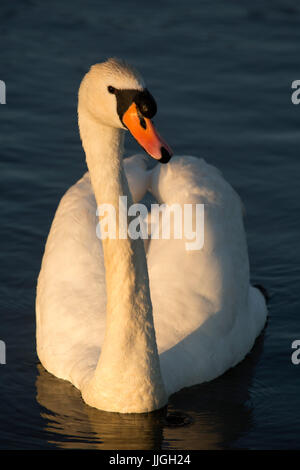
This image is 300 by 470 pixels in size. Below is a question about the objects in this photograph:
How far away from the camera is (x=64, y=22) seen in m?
18.8

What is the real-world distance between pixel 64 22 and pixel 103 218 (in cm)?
997

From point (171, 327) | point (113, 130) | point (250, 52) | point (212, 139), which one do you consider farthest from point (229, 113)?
point (113, 130)

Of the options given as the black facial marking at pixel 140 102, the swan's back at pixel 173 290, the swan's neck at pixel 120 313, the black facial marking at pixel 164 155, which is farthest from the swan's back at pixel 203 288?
the black facial marking at pixel 140 102

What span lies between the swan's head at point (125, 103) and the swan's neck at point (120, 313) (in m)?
0.22

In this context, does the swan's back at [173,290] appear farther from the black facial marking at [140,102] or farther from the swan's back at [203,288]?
the black facial marking at [140,102]

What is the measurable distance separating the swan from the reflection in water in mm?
102

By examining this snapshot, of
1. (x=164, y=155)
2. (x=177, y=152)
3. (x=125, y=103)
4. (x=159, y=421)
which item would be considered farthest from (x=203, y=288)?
(x=177, y=152)

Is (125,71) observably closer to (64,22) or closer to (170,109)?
(170,109)

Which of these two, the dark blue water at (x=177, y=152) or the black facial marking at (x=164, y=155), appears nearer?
the black facial marking at (x=164, y=155)

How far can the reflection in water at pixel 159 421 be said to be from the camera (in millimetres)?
9789

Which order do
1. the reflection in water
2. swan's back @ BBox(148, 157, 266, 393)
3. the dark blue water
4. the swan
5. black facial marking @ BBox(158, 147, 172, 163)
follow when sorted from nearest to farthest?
1. black facial marking @ BBox(158, 147, 172, 163)
2. the swan
3. the reflection in water
4. the dark blue water
5. swan's back @ BBox(148, 157, 266, 393)

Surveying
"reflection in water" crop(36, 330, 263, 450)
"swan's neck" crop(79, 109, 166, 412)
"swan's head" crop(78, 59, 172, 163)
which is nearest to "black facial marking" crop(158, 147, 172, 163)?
"swan's head" crop(78, 59, 172, 163)

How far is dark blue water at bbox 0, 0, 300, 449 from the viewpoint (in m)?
10.1

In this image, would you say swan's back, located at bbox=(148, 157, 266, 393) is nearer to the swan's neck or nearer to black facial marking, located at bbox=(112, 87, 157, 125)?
the swan's neck
